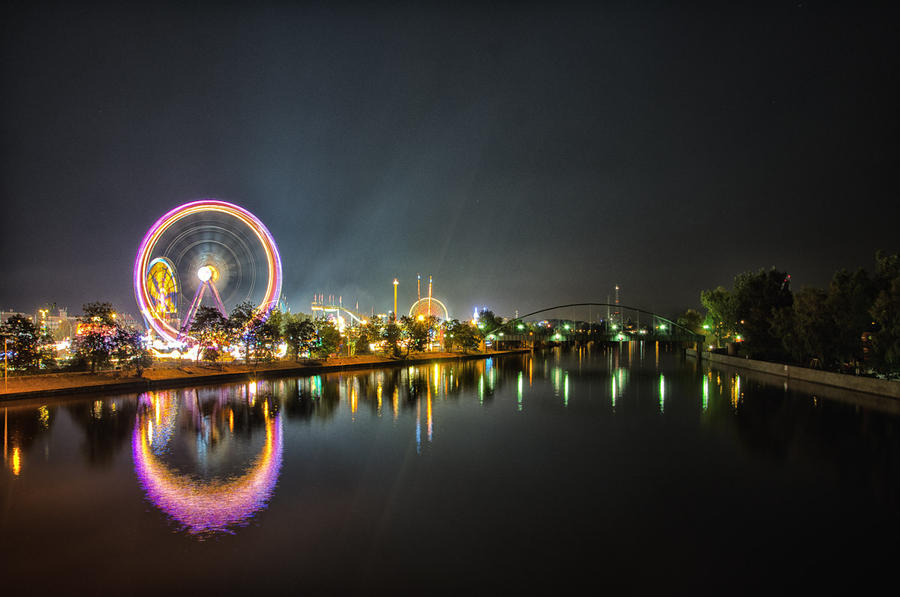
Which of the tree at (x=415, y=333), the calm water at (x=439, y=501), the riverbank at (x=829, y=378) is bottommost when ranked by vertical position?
the riverbank at (x=829, y=378)

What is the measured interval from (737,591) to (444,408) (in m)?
15.7

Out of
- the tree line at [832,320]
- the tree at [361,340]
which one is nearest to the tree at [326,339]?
the tree at [361,340]

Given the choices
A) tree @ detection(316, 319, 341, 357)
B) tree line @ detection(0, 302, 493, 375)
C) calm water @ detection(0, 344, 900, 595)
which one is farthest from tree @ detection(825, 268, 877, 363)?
tree @ detection(316, 319, 341, 357)

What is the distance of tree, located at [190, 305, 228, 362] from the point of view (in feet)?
112

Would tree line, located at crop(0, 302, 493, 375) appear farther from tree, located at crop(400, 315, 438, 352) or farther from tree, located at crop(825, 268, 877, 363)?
tree, located at crop(825, 268, 877, 363)

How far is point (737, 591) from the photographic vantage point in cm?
683

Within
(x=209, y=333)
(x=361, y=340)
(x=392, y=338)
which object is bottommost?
(x=361, y=340)

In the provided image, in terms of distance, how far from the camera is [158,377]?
2861cm

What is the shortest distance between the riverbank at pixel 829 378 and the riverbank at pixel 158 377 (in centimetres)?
3136

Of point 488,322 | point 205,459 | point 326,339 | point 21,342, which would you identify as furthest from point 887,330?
point 488,322

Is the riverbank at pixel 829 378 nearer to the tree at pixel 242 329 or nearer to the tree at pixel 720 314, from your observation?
the tree at pixel 720 314

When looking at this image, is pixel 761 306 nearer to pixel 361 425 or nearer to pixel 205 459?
pixel 361 425

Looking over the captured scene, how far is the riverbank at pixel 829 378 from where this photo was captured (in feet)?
81.8

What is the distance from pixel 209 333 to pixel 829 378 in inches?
1544
